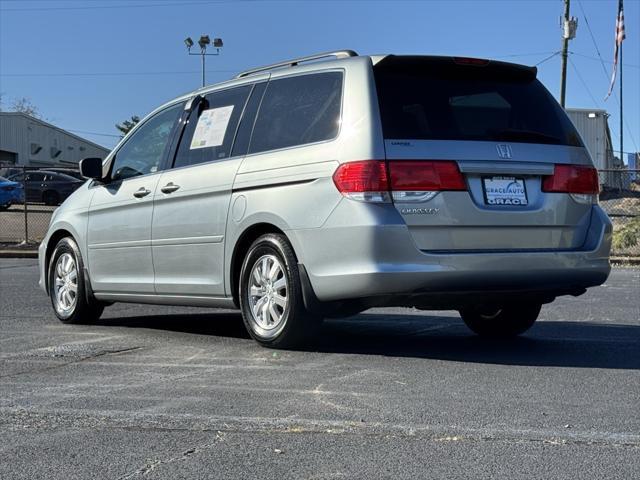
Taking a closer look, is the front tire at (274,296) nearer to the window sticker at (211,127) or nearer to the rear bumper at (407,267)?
the rear bumper at (407,267)

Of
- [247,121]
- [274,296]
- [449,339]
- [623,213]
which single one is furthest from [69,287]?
[623,213]

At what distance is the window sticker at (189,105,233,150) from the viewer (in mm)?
6750

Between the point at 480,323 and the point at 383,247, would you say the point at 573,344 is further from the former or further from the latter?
the point at 383,247

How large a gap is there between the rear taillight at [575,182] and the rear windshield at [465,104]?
0.21 m

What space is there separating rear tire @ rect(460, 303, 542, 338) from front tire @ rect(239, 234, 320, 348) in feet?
5.39

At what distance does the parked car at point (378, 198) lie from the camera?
5387mm

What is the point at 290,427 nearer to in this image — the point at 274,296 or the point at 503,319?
the point at 274,296

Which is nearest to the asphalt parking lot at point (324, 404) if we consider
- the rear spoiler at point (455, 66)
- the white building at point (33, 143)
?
the rear spoiler at point (455, 66)

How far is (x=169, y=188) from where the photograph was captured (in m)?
6.92

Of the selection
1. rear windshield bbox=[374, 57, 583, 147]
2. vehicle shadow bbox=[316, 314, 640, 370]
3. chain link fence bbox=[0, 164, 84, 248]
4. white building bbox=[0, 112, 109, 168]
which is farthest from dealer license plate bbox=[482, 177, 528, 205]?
white building bbox=[0, 112, 109, 168]

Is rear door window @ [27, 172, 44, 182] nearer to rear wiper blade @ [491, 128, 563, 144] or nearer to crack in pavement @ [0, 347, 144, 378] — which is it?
crack in pavement @ [0, 347, 144, 378]

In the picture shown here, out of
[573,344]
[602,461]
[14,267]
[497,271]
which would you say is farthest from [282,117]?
[14,267]

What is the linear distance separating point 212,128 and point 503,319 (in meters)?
2.73

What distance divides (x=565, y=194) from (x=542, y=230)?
34 cm
